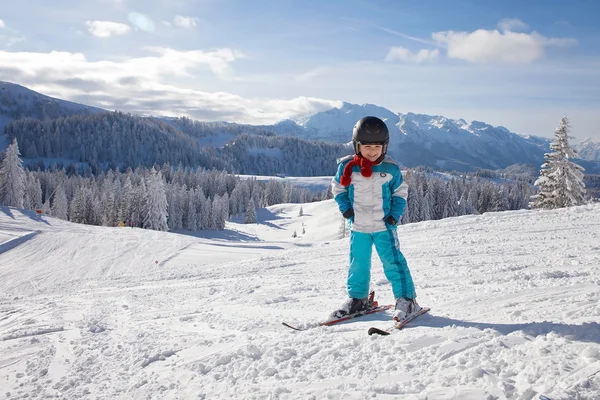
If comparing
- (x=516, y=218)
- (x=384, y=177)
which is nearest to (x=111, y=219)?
(x=516, y=218)

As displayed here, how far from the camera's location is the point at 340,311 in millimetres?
4684

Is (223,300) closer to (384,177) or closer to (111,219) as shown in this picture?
(384,177)

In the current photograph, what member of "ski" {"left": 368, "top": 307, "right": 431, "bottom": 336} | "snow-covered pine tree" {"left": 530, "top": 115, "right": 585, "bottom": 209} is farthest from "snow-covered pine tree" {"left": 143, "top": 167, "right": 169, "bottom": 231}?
"ski" {"left": 368, "top": 307, "right": 431, "bottom": 336}

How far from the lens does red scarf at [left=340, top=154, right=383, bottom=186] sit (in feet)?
15.2

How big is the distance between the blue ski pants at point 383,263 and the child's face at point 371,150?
95 cm

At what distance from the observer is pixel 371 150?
4645 millimetres

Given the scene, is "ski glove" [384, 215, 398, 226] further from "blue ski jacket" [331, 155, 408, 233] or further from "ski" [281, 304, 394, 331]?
"ski" [281, 304, 394, 331]

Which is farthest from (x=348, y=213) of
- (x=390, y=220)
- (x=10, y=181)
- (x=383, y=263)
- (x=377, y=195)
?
(x=10, y=181)

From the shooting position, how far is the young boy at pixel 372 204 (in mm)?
4609

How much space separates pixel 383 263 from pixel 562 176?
30.9 meters

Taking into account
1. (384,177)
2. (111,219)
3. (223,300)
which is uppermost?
(384,177)

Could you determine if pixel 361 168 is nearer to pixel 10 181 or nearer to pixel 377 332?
pixel 377 332

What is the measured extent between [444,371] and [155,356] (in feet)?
9.31

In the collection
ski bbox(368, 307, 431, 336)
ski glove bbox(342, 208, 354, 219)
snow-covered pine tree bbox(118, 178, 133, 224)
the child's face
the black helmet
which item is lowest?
snow-covered pine tree bbox(118, 178, 133, 224)
